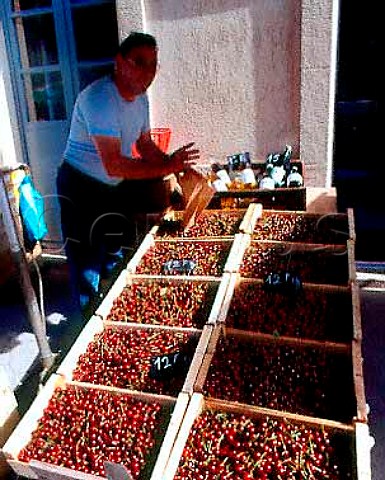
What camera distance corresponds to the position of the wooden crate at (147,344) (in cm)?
197

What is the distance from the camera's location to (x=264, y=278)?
243cm

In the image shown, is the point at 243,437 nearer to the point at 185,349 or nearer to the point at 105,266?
the point at 185,349

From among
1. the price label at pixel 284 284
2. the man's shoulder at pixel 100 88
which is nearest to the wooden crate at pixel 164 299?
the price label at pixel 284 284

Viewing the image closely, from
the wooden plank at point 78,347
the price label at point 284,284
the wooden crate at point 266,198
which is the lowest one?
the wooden plank at point 78,347

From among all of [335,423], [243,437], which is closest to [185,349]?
[243,437]

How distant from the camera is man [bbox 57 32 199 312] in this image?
2814 mm

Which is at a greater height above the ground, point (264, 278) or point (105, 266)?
point (264, 278)

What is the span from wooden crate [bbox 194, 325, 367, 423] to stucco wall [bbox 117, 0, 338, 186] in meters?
2.65

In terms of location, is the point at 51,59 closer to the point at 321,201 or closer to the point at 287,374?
the point at 321,201

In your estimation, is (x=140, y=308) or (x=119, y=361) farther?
(x=140, y=308)

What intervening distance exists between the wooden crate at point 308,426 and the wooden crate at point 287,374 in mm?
47

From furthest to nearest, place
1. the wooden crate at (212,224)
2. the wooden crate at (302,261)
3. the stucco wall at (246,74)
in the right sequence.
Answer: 1. the stucco wall at (246,74)
2. the wooden crate at (212,224)
3. the wooden crate at (302,261)

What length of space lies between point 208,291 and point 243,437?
868 mm

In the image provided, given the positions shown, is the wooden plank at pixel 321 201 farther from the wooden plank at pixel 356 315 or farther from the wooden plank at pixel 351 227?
the wooden plank at pixel 356 315
